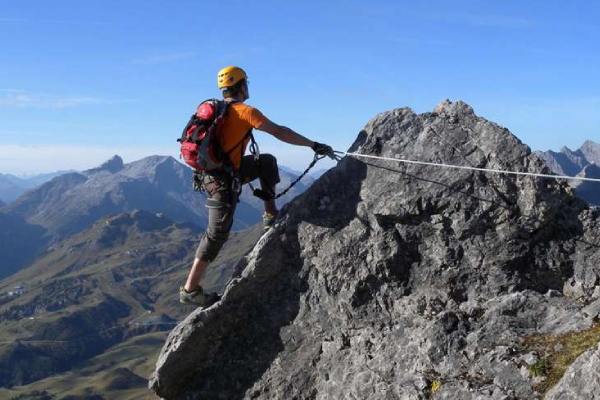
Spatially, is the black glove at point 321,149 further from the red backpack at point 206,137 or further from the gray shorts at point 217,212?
the gray shorts at point 217,212

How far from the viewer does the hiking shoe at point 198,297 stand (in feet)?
46.7

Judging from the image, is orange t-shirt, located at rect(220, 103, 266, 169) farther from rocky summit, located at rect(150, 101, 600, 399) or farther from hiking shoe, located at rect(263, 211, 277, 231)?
rocky summit, located at rect(150, 101, 600, 399)

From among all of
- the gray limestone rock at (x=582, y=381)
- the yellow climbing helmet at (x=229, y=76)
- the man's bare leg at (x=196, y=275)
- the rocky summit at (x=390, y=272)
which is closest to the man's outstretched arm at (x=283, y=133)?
the yellow climbing helmet at (x=229, y=76)

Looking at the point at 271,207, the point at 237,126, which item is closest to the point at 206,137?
the point at 237,126

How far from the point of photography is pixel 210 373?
46.1 feet

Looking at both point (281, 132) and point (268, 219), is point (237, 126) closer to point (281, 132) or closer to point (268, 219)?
point (281, 132)

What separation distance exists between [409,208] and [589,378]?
594 centimetres

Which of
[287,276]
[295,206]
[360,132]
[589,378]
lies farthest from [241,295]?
[589,378]

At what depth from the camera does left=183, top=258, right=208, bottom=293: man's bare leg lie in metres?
14.1

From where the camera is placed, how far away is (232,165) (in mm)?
13812

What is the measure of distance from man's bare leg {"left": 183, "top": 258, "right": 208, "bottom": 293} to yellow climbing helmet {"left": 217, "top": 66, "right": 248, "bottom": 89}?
4.20 metres

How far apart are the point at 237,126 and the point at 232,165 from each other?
100cm

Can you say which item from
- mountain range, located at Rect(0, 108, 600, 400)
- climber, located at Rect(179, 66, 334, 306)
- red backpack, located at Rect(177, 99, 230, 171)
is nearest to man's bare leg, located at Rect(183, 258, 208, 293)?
climber, located at Rect(179, 66, 334, 306)

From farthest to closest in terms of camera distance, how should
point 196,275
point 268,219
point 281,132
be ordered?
point 268,219
point 196,275
point 281,132
